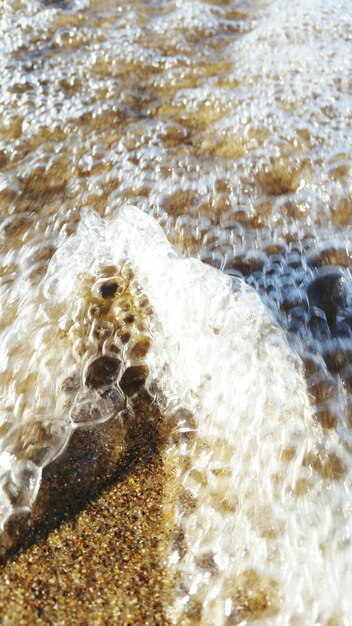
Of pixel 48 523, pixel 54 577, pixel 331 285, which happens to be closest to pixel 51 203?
pixel 331 285

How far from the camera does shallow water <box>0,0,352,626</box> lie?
Answer: 138cm

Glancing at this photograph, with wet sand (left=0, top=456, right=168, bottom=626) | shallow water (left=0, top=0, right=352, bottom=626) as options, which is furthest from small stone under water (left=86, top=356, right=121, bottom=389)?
wet sand (left=0, top=456, right=168, bottom=626)

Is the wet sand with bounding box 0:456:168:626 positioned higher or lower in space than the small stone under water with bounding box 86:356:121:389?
lower

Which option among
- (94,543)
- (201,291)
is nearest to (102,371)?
(201,291)

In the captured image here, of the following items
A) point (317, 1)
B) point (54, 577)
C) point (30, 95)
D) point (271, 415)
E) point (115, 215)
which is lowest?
point (54, 577)

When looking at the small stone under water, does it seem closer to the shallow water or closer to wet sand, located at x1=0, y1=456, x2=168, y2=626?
the shallow water

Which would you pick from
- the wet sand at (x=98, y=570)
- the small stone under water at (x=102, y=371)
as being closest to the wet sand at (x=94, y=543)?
the wet sand at (x=98, y=570)

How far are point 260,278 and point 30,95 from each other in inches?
63.6

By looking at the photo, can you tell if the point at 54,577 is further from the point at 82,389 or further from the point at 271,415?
the point at 271,415

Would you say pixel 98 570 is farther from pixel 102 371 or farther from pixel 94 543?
pixel 102 371

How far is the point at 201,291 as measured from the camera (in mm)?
1781

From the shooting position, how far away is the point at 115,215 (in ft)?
6.97

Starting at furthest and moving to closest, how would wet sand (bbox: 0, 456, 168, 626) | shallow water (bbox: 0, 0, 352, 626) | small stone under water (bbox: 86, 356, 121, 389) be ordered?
small stone under water (bbox: 86, 356, 121, 389), shallow water (bbox: 0, 0, 352, 626), wet sand (bbox: 0, 456, 168, 626)

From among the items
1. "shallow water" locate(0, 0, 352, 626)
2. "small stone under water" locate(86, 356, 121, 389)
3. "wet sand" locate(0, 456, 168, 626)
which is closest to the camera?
"wet sand" locate(0, 456, 168, 626)
